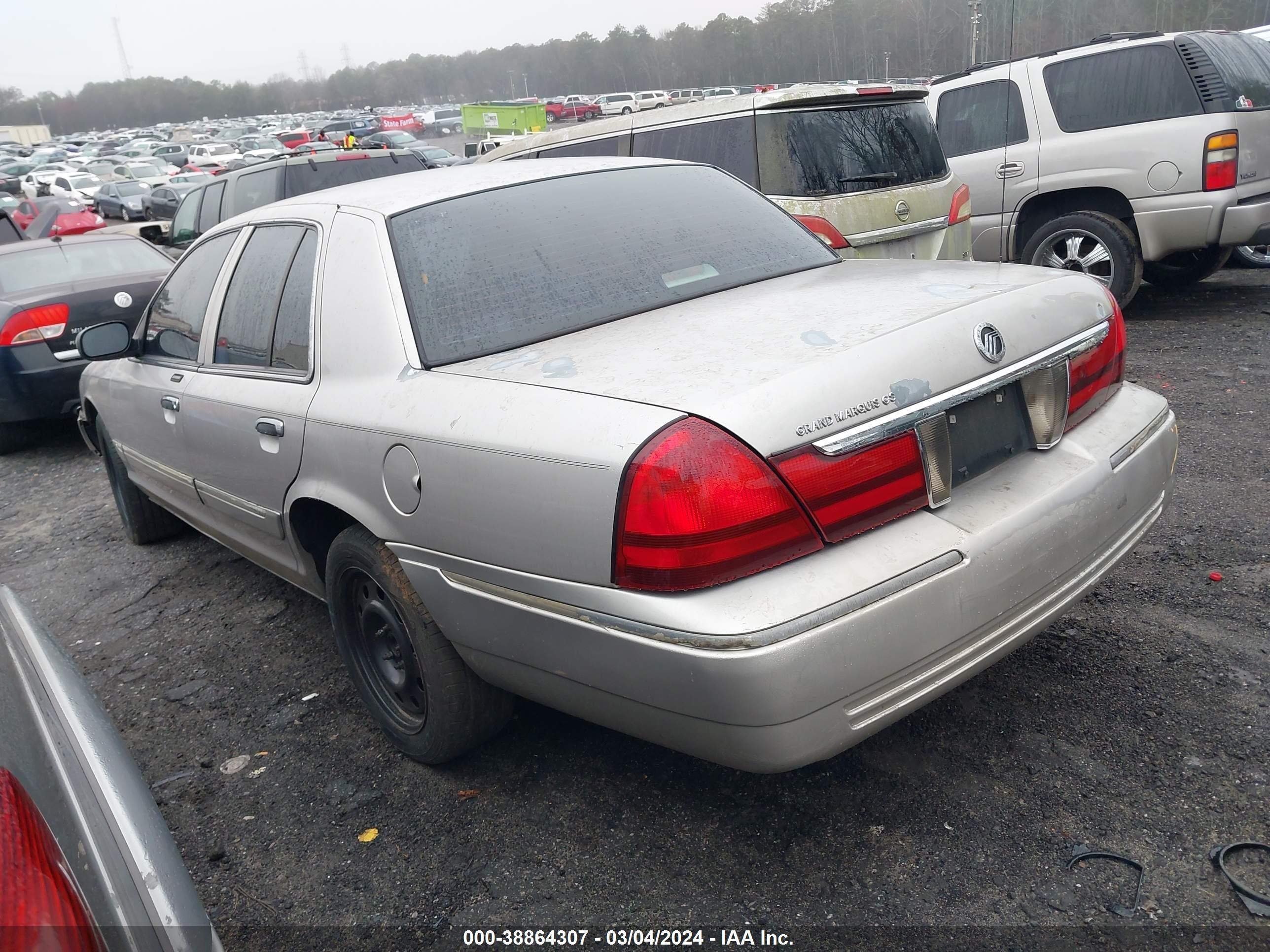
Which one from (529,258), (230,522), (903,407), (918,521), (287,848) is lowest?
(287,848)

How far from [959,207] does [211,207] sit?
6.96m

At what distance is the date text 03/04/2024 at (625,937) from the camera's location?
2189 mm

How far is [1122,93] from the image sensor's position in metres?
6.91

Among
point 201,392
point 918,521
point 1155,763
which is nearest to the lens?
point 918,521

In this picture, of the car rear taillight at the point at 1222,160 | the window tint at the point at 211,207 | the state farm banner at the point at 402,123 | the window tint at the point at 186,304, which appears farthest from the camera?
the state farm banner at the point at 402,123

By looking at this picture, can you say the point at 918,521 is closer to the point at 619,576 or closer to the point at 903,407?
the point at 903,407

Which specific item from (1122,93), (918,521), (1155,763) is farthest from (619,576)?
(1122,93)

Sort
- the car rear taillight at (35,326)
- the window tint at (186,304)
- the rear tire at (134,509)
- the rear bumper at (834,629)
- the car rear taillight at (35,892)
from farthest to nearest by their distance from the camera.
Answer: the car rear taillight at (35,326) → the rear tire at (134,509) → the window tint at (186,304) → the rear bumper at (834,629) → the car rear taillight at (35,892)

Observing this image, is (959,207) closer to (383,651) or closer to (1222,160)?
(1222,160)

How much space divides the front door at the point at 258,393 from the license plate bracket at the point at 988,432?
1.79 meters

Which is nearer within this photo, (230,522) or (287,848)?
(287,848)

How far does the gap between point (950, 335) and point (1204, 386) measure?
4108mm

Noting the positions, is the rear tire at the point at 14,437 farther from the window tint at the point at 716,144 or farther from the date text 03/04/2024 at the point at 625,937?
the date text 03/04/2024 at the point at 625,937

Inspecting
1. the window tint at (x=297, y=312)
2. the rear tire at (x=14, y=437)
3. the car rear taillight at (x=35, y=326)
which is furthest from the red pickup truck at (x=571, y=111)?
the window tint at (x=297, y=312)
